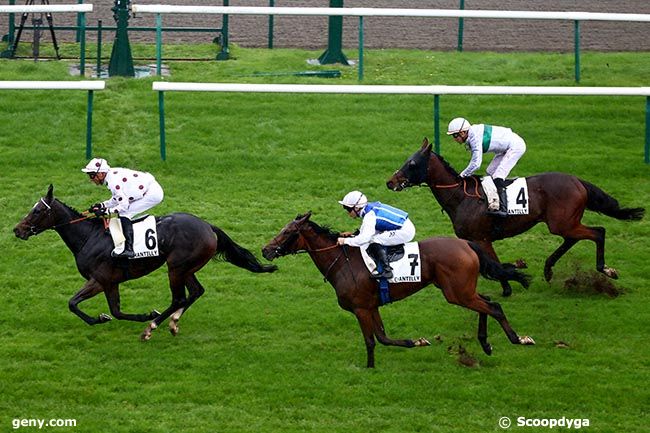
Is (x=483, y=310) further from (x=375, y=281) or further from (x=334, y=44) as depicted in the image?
(x=334, y=44)

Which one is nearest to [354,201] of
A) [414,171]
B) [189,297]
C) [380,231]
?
[380,231]

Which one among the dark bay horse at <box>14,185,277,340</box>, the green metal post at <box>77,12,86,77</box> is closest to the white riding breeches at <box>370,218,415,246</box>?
the dark bay horse at <box>14,185,277,340</box>

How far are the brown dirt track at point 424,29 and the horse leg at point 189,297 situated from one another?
8.40 meters

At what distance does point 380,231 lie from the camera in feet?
32.4

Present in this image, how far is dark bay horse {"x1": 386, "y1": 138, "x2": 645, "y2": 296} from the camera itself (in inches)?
446

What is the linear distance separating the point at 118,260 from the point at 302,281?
2036 mm

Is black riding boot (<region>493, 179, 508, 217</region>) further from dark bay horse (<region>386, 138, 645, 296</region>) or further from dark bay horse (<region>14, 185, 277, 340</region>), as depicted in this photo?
dark bay horse (<region>14, 185, 277, 340</region>)

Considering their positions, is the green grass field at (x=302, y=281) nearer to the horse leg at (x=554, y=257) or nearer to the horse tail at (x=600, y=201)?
the horse leg at (x=554, y=257)

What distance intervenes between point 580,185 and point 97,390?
4674mm

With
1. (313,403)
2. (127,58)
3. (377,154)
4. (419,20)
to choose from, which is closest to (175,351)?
(313,403)

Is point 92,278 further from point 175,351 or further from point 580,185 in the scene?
point 580,185

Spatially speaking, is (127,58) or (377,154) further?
(127,58)

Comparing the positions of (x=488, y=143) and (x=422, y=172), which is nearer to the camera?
(x=422, y=172)

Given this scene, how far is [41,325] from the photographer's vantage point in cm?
1076
